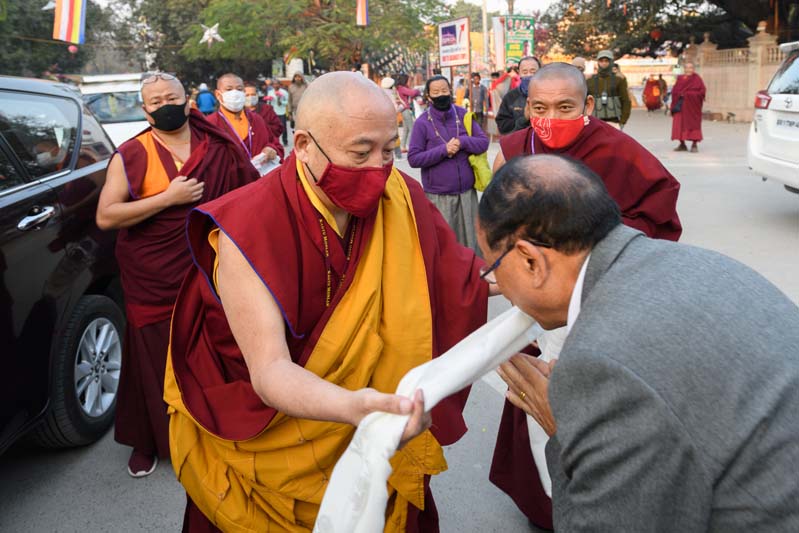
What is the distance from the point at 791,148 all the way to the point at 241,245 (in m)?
7.21

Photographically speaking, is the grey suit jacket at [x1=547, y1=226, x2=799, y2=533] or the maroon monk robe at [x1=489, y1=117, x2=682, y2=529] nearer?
the grey suit jacket at [x1=547, y1=226, x2=799, y2=533]

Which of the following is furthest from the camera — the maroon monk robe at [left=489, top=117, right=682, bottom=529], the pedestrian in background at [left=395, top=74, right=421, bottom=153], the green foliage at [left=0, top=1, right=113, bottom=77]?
the green foliage at [left=0, top=1, right=113, bottom=77]

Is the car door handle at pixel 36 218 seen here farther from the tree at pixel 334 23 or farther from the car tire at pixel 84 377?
the tree at pixel 334 23

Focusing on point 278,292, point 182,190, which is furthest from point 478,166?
point 278,292

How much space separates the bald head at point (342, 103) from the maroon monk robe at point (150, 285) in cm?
159

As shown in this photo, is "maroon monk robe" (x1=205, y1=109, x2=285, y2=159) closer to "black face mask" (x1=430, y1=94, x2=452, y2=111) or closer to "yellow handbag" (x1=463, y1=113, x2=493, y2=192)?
"black face mask" (x1=430, y1=94, x2=452, y2=111)

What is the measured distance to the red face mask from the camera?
10.5 ft

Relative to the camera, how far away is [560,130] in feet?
10.5

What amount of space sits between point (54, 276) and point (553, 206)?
2.71 metres

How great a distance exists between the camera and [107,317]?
4043mm

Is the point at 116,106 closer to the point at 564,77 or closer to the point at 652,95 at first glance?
the point at 564,77

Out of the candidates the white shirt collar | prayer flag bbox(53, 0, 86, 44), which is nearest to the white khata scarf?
the white shirt collar

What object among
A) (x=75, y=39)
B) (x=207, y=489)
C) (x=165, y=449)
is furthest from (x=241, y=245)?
(x=75, y=39)

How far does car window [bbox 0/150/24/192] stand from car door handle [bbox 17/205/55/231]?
0.15 metres
